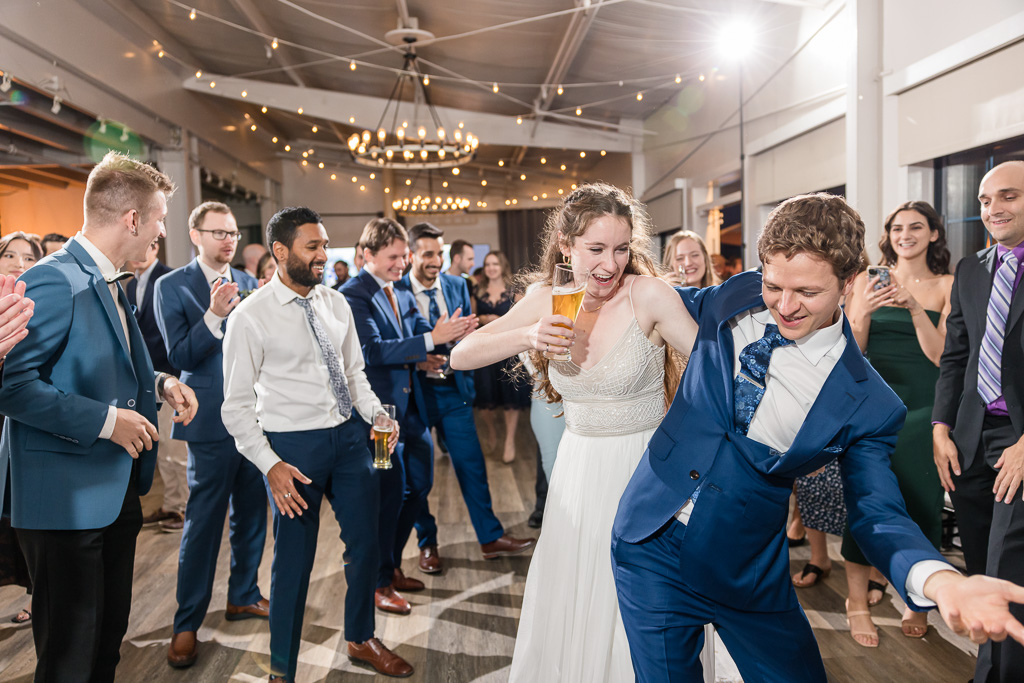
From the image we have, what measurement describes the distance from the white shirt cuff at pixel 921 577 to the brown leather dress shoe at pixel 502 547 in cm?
274

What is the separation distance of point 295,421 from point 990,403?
2119mm

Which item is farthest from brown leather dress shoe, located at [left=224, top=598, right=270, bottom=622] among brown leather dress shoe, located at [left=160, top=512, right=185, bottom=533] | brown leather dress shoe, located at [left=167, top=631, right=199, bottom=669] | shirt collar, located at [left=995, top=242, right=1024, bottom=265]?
shirt collar, located at [left=995, top=242, right=1024, bottom=265]

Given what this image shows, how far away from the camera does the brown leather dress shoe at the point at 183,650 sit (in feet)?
8.71

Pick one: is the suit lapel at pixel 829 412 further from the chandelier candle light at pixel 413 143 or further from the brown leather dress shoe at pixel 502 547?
the chandelier candle light at pixel 413 143

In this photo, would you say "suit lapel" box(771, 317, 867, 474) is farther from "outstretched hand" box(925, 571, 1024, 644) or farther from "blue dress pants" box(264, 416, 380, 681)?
"blue dress pants" box(264, 416, 380, 681)

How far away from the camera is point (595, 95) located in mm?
9062

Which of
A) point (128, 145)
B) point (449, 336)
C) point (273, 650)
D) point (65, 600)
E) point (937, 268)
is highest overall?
point (128, 145)

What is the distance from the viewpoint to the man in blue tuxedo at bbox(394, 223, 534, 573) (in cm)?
354

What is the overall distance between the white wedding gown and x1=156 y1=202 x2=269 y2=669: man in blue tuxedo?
143cm

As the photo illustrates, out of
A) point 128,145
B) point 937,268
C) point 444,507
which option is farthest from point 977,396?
point 128,145

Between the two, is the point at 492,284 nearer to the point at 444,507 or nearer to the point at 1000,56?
the point at 444,507

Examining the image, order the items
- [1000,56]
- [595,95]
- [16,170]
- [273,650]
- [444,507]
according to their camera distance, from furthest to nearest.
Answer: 1. [595,95]
2. [16,170]
3. [444,507]
4. [1000,56]
5. [273,650]

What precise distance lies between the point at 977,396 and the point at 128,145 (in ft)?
24.1

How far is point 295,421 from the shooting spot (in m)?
2.28
